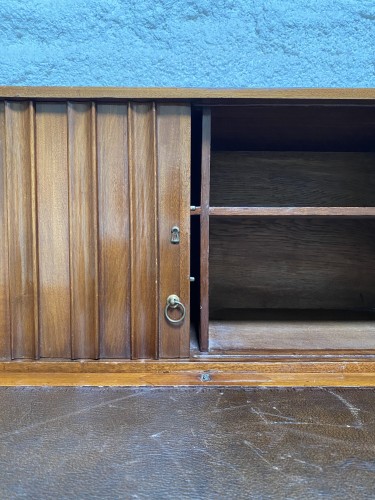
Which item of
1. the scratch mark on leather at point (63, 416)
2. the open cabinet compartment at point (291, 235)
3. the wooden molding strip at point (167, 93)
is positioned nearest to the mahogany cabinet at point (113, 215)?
the wooden molding strip at point (167, 93)

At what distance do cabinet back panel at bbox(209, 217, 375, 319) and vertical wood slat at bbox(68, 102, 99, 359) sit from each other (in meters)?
0.51

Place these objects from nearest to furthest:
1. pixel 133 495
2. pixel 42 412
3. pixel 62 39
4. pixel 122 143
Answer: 1. pixel 133 495
2. pixel 42 412
3. pixel 122 143
4. pixel 62 39

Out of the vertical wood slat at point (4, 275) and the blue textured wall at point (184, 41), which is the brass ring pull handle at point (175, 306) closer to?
the vertical wood slat at point (4, 275)

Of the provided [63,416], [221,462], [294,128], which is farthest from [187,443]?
[294,128]

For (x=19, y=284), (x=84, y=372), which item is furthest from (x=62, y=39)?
(x=84, y=372)

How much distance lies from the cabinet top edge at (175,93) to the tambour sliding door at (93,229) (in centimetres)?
2

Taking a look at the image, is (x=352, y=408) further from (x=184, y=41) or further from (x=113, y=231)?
(x=184, y=41)

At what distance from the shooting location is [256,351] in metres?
0.71

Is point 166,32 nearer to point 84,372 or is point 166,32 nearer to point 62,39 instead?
point 62,39

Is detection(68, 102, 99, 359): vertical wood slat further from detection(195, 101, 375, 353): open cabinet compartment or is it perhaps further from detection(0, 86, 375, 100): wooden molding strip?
detection(195, 101, 375, 353): open cabinet compartment

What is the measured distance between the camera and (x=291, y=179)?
1.13 m

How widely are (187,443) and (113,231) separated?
36 cm

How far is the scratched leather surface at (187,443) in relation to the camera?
1.34 feet

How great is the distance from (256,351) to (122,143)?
437mm
